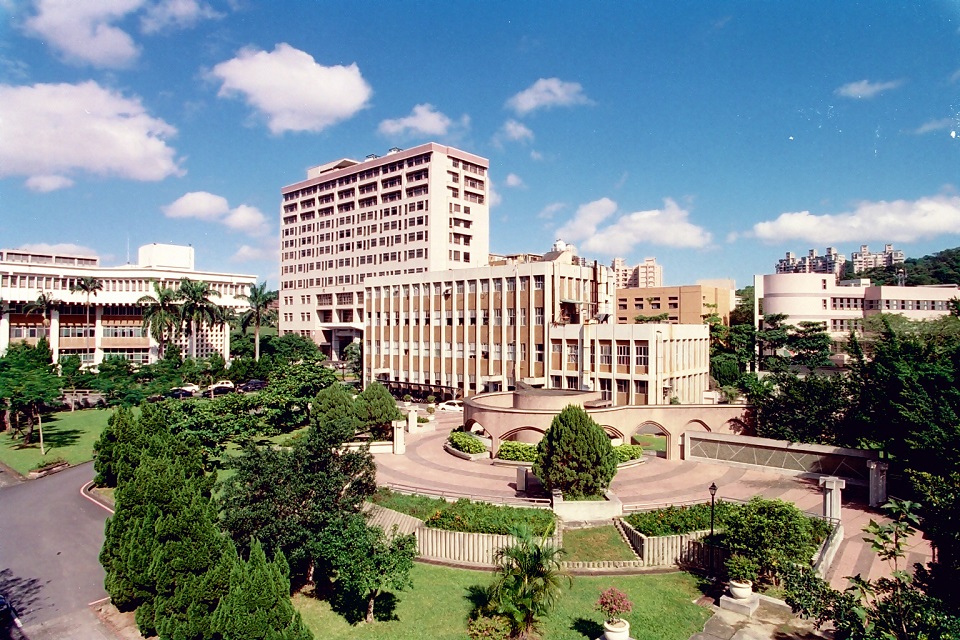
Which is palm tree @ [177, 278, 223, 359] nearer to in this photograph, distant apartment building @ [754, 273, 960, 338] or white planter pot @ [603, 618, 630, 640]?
white planter pot @ [603, 618, 630, 640]

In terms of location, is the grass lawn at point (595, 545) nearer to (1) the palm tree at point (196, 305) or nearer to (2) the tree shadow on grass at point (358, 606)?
(2) the tree shadow on grass at point (358, 606)

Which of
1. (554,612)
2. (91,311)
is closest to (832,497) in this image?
(554,612)

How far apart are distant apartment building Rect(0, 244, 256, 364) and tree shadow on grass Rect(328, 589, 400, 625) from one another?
67.2 meters

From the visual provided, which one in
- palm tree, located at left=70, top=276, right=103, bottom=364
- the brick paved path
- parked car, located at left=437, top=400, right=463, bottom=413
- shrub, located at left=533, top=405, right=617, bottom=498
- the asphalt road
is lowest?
the asphalt road

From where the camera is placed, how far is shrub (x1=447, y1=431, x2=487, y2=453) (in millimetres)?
40469

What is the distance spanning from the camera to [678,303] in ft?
303

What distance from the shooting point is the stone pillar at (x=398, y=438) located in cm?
4134

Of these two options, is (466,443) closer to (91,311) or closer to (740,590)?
(740,590)

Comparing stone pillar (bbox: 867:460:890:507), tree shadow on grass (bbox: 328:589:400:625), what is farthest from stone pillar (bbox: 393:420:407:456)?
stone pillar (bbox: 867:460:890:507)

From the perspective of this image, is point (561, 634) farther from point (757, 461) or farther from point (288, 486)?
point (757, 461)

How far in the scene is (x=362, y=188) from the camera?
10706cm

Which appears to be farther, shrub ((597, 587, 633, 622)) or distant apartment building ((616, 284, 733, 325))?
distant apartment building ((616, 284, 733, 325))

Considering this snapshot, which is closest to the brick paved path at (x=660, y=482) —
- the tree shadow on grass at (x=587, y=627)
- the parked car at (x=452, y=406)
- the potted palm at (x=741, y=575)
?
the potted palm at (x=741, y=575)

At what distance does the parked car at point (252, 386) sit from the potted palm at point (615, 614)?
61.2m
